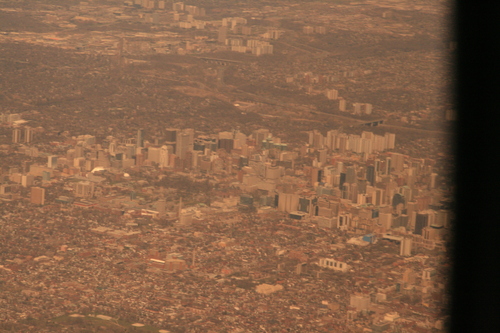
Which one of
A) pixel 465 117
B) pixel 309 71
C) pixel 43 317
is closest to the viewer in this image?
pixel 43 317

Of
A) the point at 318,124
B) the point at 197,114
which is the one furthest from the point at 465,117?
the point at 197,114

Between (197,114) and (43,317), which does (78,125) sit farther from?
(43,317)

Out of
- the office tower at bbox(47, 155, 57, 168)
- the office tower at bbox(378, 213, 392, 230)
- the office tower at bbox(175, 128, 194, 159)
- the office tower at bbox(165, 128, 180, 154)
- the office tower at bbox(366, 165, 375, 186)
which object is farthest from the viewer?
the office tower at bbox(165, 128, 180, 154)

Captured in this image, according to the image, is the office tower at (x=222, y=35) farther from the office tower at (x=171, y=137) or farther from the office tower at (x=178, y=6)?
the office tower at (x=171, y=137)

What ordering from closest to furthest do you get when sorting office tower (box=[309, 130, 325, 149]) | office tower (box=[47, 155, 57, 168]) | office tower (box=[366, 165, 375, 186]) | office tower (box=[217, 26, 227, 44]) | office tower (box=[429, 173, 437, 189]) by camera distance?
office tower (box=[429, 173, 437, 189]), office tower (box=[366, 165, 375, 186]), office tower (box=[47, 155, 57, 168]), office tower (box=[309, 130, 325, 149]), office tower (box=[217, 26, 227, 44])

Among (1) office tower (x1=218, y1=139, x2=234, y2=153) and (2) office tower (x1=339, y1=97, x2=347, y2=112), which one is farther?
(2) office tower (x1=339, y1=97, x2=347, y2=112)

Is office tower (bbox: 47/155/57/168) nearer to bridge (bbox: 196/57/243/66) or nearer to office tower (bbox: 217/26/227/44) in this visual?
bridge (bbox: 196/57/243/66)

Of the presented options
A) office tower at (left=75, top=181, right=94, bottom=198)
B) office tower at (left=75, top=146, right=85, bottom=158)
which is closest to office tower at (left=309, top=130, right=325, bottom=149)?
office tower at (left=75, top=146, right=85, bottom=158)
